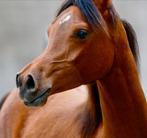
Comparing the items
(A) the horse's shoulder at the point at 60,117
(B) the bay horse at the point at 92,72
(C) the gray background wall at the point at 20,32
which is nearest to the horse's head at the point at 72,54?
(B) the bay horse at the point at 92,72

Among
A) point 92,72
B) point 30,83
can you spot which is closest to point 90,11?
point 92,72

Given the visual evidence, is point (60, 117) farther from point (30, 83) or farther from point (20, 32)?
point (20, 32)

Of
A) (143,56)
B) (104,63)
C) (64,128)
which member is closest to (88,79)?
(104,63)

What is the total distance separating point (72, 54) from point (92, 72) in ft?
0.31

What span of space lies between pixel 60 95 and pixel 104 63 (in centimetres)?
69

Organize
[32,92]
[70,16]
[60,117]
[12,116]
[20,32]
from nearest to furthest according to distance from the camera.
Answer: [32,92], [70,16], [60,117], [12,116], [20,32]

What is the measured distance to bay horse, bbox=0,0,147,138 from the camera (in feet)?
5.74

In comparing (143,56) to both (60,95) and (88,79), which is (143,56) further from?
(88,79)

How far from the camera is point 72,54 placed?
178cm

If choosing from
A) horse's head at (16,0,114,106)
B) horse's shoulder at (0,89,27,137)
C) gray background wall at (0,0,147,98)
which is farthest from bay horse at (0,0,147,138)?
gray background wall at (0,0,147,98)

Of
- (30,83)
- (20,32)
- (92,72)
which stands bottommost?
(20,32)

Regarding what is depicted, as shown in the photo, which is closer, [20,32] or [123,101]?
[123,101]

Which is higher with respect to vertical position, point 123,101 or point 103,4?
point 103,4

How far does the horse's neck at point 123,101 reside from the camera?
6.20 ft
